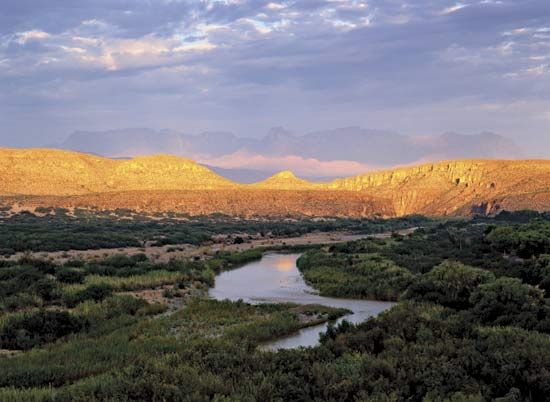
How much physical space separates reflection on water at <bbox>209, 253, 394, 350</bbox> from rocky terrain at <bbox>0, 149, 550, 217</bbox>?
66.9 metres

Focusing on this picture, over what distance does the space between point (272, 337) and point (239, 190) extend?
9979 centimetres

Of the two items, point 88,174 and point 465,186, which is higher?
point 88,174

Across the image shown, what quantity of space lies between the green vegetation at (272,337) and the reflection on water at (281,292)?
780mm

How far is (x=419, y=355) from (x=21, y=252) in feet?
107

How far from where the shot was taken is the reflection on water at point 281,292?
17547 mm

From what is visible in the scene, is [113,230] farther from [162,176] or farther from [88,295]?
[162,176]

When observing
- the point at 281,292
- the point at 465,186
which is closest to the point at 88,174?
the point at 465,186

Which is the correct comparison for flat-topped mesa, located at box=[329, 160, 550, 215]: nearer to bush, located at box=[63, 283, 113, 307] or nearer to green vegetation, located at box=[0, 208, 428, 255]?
green vegetation, located at box=[0, 208, 428, 255]

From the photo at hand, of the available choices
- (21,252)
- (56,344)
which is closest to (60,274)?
(56,344)

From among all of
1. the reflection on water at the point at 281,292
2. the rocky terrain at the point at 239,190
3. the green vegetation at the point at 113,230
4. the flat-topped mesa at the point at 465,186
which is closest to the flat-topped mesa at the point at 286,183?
the rocky terrain at the point at 239,190

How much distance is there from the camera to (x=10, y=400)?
30.7 ft

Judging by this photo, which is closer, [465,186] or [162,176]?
[465,186]

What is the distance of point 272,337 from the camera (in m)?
17.1

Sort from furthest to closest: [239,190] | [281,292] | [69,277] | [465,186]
A: [465,186]
[239,190]
[281,292]
[69,277]
